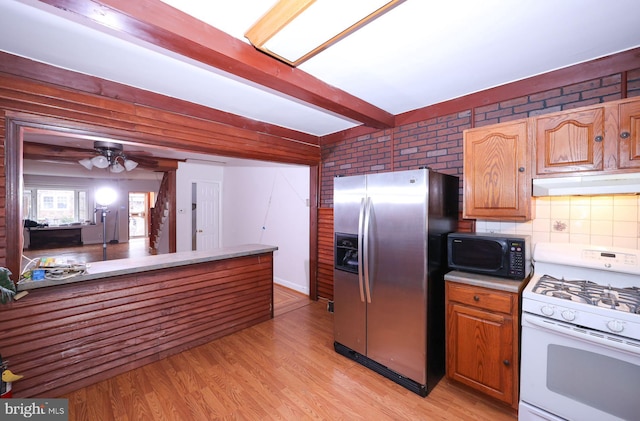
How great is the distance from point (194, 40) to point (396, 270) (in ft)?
6.91

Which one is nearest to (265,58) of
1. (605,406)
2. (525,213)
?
(525,213)

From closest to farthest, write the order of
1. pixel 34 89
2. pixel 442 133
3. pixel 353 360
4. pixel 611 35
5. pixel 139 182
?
pixel 611 35 < pixel 34 89 < pixel 353 360 < pixel 442 133 < pixel 139 182

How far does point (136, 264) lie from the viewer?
246 cm

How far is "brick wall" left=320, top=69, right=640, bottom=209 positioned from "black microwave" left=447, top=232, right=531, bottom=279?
80cm

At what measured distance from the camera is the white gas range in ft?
4.66

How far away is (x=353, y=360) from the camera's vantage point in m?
2.57

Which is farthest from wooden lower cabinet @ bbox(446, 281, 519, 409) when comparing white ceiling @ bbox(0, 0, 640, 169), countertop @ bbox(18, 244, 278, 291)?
countertop @ bbox(18, 244, 278, 291)

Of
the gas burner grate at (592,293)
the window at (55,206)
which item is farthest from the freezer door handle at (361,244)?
the window at (55,206)

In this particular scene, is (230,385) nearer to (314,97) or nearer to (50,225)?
(314,97)

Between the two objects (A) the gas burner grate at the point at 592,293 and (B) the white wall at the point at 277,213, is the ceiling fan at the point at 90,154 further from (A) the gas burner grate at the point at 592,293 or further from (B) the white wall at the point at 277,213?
(A) the gas burner grate at the point at 592,293

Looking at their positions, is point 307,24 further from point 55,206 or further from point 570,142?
point 55,206

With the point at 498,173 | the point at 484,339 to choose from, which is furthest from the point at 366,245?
the point at 498,173

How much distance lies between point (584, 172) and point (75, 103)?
3.72 m

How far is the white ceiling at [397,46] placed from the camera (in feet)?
4.77
